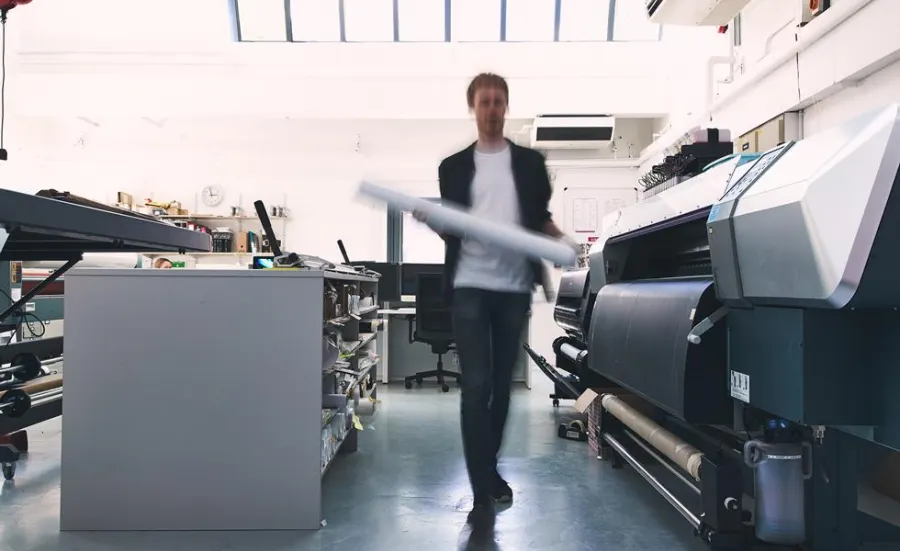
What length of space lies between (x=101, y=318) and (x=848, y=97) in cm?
335

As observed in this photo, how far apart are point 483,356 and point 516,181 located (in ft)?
1.74

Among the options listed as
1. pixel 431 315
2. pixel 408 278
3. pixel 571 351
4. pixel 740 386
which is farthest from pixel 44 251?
pixel 408 278

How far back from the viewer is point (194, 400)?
5.26 ft

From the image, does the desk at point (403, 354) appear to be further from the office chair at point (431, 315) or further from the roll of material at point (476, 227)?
the roll of material at point (476, 227)

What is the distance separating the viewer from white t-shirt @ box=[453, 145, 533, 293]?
5.49 ft

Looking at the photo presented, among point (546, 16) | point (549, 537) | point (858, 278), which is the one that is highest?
point (546, 16)

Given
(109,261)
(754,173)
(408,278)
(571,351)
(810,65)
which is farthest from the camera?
(408,278)

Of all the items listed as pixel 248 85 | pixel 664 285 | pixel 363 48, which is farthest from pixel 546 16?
pixel 664 285

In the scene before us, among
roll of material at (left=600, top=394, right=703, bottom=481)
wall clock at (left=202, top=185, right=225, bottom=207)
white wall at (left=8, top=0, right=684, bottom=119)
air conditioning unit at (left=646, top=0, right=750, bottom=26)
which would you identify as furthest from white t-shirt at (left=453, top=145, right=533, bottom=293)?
wall clock at (left=202, top=185, right=225, bottom=207)

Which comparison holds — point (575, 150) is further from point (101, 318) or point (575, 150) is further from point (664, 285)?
point (101, 318)

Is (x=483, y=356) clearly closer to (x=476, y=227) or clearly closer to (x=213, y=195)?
(x=476, y=227)

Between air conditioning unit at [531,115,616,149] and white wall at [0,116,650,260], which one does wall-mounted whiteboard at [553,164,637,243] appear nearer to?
air conditioning unit at [531,115,616,149]

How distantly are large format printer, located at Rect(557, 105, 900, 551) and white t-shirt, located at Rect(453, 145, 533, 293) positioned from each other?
1.20ft

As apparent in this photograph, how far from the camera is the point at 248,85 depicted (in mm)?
5566
